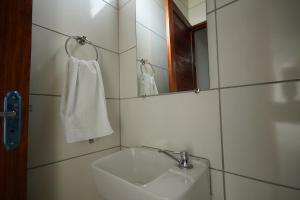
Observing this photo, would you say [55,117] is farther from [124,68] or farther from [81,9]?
[81,9]

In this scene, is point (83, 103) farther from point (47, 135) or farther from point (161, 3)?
point (161, 3)

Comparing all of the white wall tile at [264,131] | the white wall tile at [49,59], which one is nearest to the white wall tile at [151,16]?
the white wall tile at [49,59]

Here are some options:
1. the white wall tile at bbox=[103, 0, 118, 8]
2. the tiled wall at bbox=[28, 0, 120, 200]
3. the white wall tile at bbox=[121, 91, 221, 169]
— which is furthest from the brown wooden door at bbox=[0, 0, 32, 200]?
the white wall tile at bbox=[103, 0, 118, 8]

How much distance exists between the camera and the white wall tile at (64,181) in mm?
663

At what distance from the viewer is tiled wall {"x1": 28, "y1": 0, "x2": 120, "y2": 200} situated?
678 millimetres

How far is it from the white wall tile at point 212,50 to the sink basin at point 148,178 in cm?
36

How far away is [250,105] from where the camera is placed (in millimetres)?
549

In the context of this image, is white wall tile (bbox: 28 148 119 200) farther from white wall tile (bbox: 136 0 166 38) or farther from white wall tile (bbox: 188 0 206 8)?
white wall tile (bbox: 188 0 206 8)

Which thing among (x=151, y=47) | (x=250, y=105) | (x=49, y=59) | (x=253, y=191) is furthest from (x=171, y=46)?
(x=253, y=191)

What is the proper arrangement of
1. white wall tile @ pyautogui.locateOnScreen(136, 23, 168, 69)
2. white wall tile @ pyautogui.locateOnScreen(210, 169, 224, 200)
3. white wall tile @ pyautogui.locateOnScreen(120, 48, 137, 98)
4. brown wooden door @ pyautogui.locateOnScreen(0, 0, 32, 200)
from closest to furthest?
brown wooden door @ pyautogui.locateOnScreen(0, 0, 32, 200), white wall tile @ pyautogui.locateOnScreen(210, 169, 224, 200), white wall tile @ pyautogui.locateOnScreen(136, 23, 168, 69), white wall tile @ pyautogui.locateOnScreen(120, 48, 137, 98)

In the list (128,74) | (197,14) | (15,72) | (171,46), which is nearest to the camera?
(15,72)

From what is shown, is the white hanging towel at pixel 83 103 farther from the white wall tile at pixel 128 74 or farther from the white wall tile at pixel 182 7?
the white wall tile at pixel 182 7

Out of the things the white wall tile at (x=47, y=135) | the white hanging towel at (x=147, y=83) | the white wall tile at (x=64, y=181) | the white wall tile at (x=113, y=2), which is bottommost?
the white wall tile at (x=64, y=181)

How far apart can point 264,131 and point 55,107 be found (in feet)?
2.99
